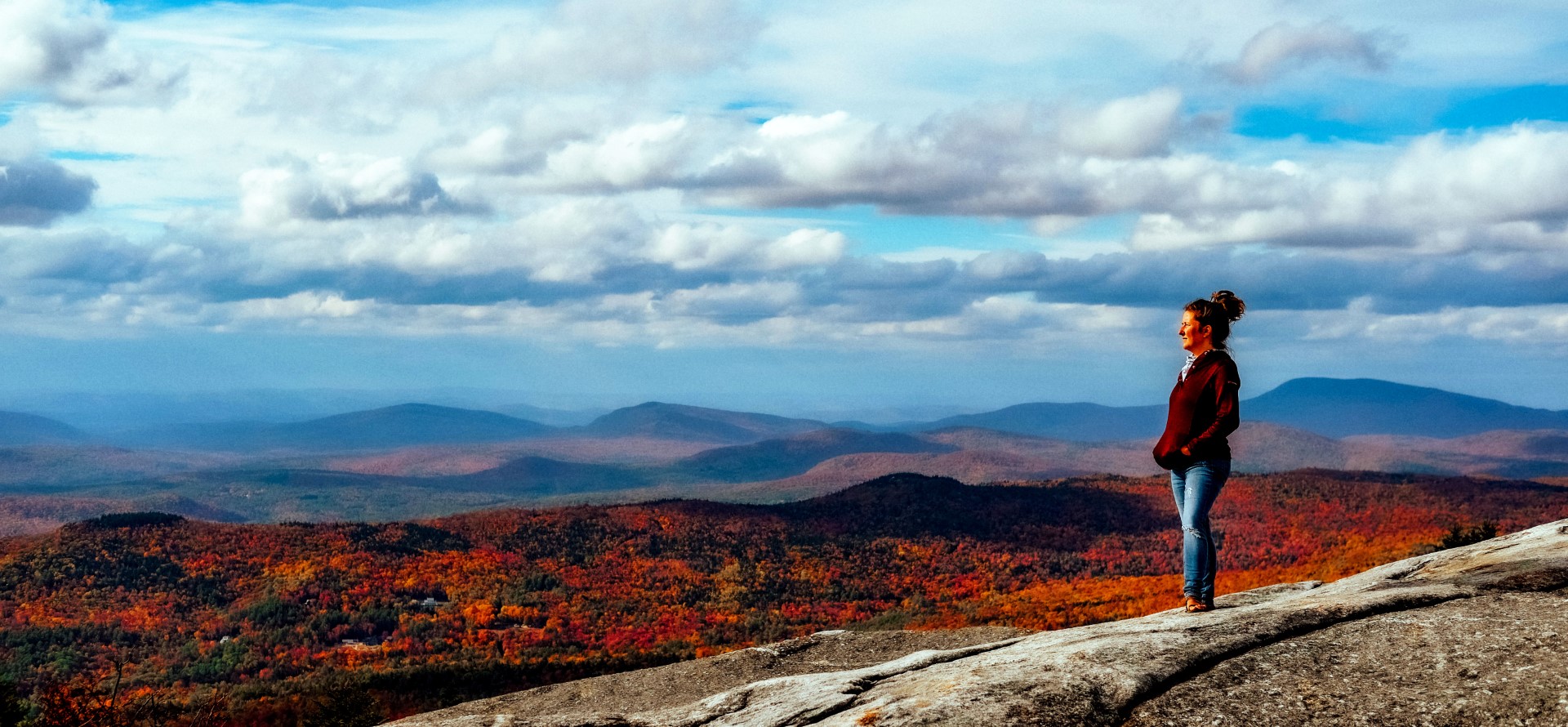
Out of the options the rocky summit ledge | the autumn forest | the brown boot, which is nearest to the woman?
the brown boot

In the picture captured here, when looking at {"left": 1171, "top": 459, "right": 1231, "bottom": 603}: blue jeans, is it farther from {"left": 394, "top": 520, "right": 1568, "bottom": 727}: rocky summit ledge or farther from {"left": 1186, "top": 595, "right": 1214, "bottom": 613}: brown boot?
{"left": 394, "top": 520, "right": 1568, "bottom": 727}: rocky summit ledge

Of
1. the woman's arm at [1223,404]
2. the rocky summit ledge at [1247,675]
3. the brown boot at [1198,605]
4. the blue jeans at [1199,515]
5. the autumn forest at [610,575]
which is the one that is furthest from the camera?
the autumn forest at [610,575]

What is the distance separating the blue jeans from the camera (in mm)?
14039

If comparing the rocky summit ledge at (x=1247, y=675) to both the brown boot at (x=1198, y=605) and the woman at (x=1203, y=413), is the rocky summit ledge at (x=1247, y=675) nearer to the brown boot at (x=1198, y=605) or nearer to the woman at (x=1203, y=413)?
the brown boot at (x=1198, y=605)

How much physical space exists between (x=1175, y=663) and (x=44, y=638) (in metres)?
84.3

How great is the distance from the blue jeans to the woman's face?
4.45 ft

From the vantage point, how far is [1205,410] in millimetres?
13781

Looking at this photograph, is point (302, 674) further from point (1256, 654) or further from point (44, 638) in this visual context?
point (1256, 654)

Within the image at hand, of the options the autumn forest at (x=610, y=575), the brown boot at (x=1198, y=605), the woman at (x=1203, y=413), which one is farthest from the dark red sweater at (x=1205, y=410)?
the autumn forest at (x=610, y=575)

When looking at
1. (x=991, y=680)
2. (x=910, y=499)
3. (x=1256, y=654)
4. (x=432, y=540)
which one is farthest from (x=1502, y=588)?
(x=910, y=499)

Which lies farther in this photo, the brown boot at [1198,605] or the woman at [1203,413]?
the brown boot at [1198,605]

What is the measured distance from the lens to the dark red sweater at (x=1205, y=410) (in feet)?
44.5

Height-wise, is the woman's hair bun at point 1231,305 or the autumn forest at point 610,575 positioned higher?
the woman's hair bun at point 1231,305

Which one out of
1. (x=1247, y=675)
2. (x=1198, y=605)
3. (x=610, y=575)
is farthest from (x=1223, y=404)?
(x=610, y=575)
